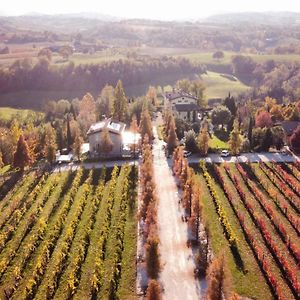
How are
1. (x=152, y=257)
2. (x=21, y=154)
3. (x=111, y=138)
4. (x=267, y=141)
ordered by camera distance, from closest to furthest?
(x=152, y=257), (x=21, y=154), (x=267, y=141), (x=111, y=138)

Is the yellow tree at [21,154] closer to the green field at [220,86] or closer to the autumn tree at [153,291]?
the autumn tree at [153,291]

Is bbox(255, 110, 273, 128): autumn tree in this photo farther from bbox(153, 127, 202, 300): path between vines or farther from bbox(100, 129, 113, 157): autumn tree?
bbox(100, 129, 113, 157): autumn tree

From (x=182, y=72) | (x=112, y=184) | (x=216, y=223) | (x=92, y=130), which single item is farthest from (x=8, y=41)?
(x=216, y=223)

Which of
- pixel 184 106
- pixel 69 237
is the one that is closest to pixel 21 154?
pixel 69 237

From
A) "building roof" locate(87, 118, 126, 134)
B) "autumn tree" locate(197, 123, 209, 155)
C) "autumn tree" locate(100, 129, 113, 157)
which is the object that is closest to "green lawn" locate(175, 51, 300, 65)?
"building roof" locate(87, 118, 126, 134)

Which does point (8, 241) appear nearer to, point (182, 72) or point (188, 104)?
point (188, 104)

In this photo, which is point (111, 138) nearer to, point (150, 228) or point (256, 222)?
point (256, 222)

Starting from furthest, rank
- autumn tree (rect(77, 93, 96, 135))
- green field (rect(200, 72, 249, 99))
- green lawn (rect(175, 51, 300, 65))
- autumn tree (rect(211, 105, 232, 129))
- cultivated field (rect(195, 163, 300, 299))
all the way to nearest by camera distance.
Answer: green lawn (rect(175, 51, 300, 65)) → green field (rect(200, 72, 249, 99)) → autumn tree (rect(211, 105, 232, 129)) → autumn tree (rect(77, 93, 96, 135)) → cultivated field (rect(195, 163, 300, 299))
